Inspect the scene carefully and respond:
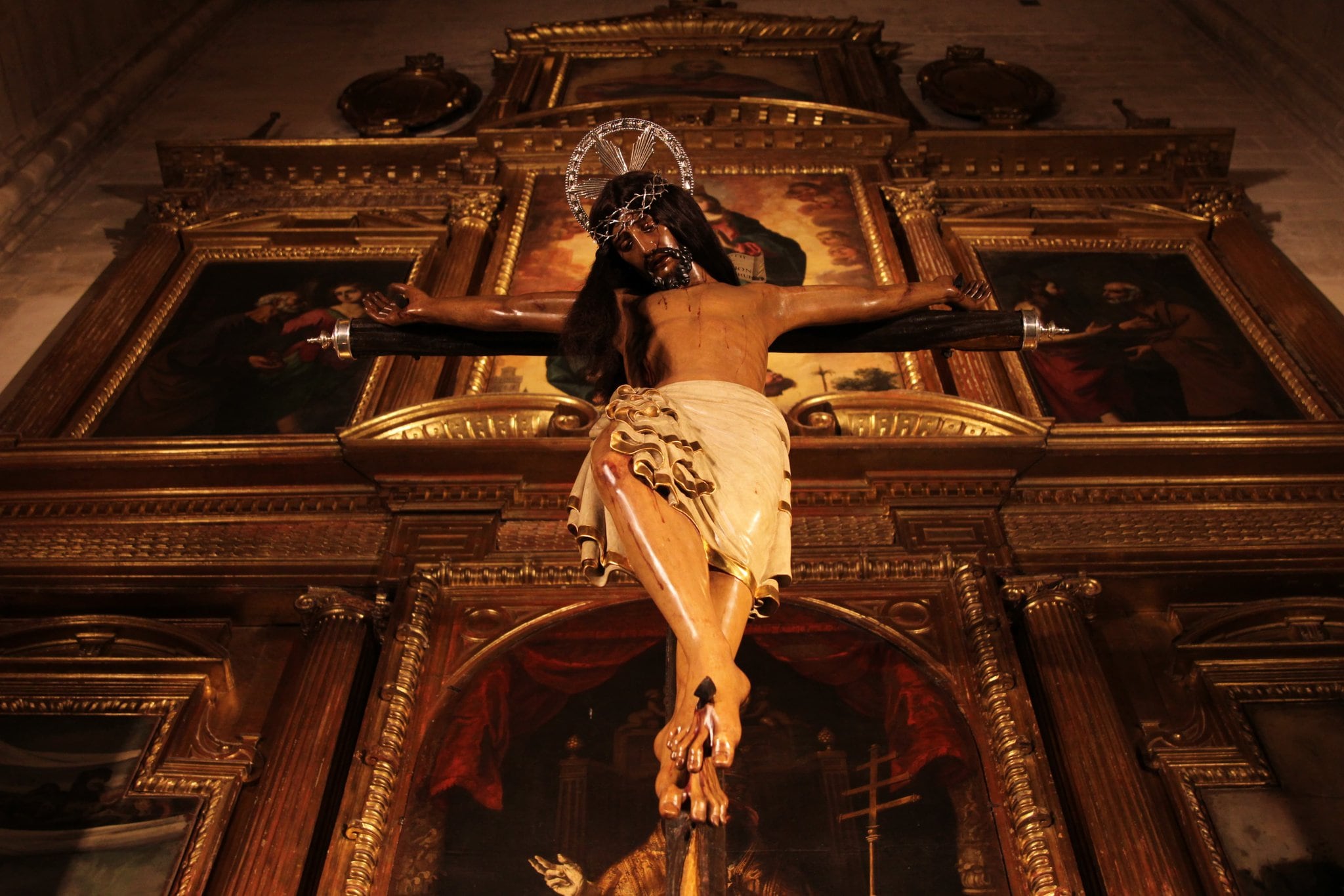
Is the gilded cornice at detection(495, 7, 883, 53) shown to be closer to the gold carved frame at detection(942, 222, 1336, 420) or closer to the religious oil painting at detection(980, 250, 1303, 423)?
the gold carved frame at detection(942, 222, 1336, 420)

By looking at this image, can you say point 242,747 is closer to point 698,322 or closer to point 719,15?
point 698,322

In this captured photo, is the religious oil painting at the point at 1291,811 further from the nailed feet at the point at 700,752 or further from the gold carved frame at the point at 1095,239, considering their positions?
the gold carved frame at the point at 1095,239

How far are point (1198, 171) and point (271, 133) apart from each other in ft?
23.5

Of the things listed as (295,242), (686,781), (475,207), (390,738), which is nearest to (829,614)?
(390,738)

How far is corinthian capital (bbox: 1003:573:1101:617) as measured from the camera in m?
4.80

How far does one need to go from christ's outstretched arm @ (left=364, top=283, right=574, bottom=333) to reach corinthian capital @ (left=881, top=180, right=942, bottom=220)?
4778 millimetres

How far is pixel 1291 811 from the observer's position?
13.8 feet

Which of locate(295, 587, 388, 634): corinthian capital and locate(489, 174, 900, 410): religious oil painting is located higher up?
locate(489, 174, 900, 410): religious oil painting

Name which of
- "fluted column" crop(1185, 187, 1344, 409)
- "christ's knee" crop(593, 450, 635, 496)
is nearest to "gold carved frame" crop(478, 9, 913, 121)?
"fluted column" crop(1185, 187, 1344, 409)

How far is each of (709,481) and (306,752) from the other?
227 cm

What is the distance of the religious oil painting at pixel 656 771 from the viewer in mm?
3857

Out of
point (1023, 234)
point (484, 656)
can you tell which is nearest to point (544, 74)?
point (1023, 234)

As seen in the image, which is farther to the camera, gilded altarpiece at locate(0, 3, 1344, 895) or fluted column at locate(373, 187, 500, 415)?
fluted column at locate(373, 187, 500, 415)

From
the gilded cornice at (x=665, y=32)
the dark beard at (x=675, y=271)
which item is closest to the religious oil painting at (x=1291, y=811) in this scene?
the dark beard at (x=675, y=271)
